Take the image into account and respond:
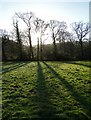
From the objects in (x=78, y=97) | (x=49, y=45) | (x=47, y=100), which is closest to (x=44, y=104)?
(x=47, y=100)

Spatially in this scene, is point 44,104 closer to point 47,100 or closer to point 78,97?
point 47,100

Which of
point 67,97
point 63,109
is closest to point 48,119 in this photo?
point 63,109

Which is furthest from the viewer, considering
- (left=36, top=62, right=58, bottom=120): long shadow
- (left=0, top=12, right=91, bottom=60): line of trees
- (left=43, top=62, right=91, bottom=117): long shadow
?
(left=0, top=12, right=91, bottom=60): line of trees

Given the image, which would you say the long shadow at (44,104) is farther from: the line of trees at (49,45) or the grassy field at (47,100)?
the line of trees at (49,45)

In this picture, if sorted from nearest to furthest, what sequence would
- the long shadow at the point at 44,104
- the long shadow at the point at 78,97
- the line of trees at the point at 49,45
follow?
the long shadow at the point at 44,104 → the long shadow at the point at 78,97 → the line of trees at the point at 49,45

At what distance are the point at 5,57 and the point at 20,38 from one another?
559 centimetres

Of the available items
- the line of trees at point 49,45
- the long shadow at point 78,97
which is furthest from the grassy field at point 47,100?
the line of trees at point 49,45

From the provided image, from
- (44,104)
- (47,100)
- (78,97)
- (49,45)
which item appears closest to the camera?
(44,104)

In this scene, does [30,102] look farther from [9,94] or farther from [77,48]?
[77,48]

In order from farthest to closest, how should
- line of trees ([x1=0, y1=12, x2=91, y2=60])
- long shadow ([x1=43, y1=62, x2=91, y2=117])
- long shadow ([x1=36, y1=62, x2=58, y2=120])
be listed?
line of trees ([x1=0, y1=12, x2=91, y2=60]) → long shadow ([x1=43, y1=62, x2=91, y2=117]) → long shadow ([x1=36, y1=62, x2=58, y2=120])

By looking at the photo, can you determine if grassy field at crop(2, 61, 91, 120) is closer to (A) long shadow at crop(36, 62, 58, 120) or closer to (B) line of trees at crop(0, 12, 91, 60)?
(A) long shadow at crop(36, 62, 58, 120)

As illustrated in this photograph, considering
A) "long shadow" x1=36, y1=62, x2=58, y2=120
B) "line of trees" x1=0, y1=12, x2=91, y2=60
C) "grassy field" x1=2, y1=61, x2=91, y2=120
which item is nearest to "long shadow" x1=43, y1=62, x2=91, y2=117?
"grassy field" x1=2, y1=61, x2=91, y2=120

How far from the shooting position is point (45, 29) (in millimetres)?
46812

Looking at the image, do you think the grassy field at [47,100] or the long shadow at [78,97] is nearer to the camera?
the grassy field at [47,100]
